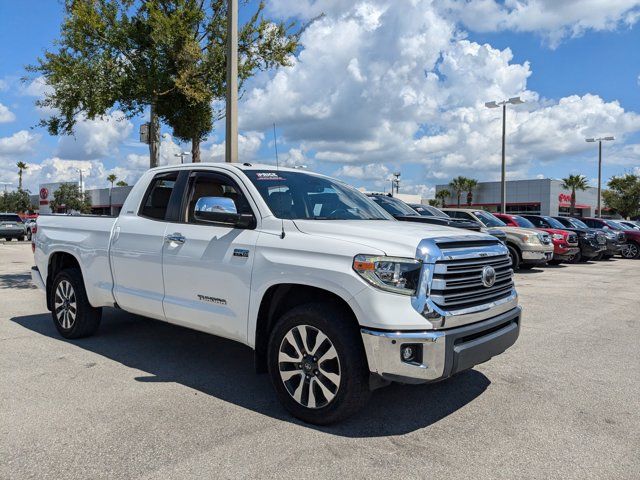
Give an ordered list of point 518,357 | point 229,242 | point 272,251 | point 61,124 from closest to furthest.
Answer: point 272,251, point 229,242, point 518,357, point 61,124

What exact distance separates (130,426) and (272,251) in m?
1.61

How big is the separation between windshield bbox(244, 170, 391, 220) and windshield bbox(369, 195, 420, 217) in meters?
6.76

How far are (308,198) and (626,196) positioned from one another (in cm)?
5531

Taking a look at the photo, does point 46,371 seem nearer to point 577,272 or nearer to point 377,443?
point 377,443

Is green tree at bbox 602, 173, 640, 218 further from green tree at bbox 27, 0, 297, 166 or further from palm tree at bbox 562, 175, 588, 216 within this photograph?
green tree at bbox 27, 0, 297, 166

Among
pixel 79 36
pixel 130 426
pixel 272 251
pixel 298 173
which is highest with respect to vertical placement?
pixel 79 36

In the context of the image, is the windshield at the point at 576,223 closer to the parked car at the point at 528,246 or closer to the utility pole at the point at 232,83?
the parked car at the point at 528,246

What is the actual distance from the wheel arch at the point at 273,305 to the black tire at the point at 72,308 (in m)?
2.83

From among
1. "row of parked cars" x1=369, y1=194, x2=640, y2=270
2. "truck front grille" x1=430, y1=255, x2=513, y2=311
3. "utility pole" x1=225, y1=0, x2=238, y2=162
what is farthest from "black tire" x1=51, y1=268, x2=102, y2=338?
"row of parked cars" x1=369, y1=194, x2=640, y2=270

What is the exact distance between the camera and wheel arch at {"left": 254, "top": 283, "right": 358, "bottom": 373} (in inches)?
157

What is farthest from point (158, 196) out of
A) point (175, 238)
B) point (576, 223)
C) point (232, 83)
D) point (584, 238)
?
point (576, 223)

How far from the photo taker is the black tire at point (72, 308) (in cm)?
595

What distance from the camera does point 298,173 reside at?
5117mm

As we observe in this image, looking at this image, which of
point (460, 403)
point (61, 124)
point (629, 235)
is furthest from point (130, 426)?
point (629, 235)
